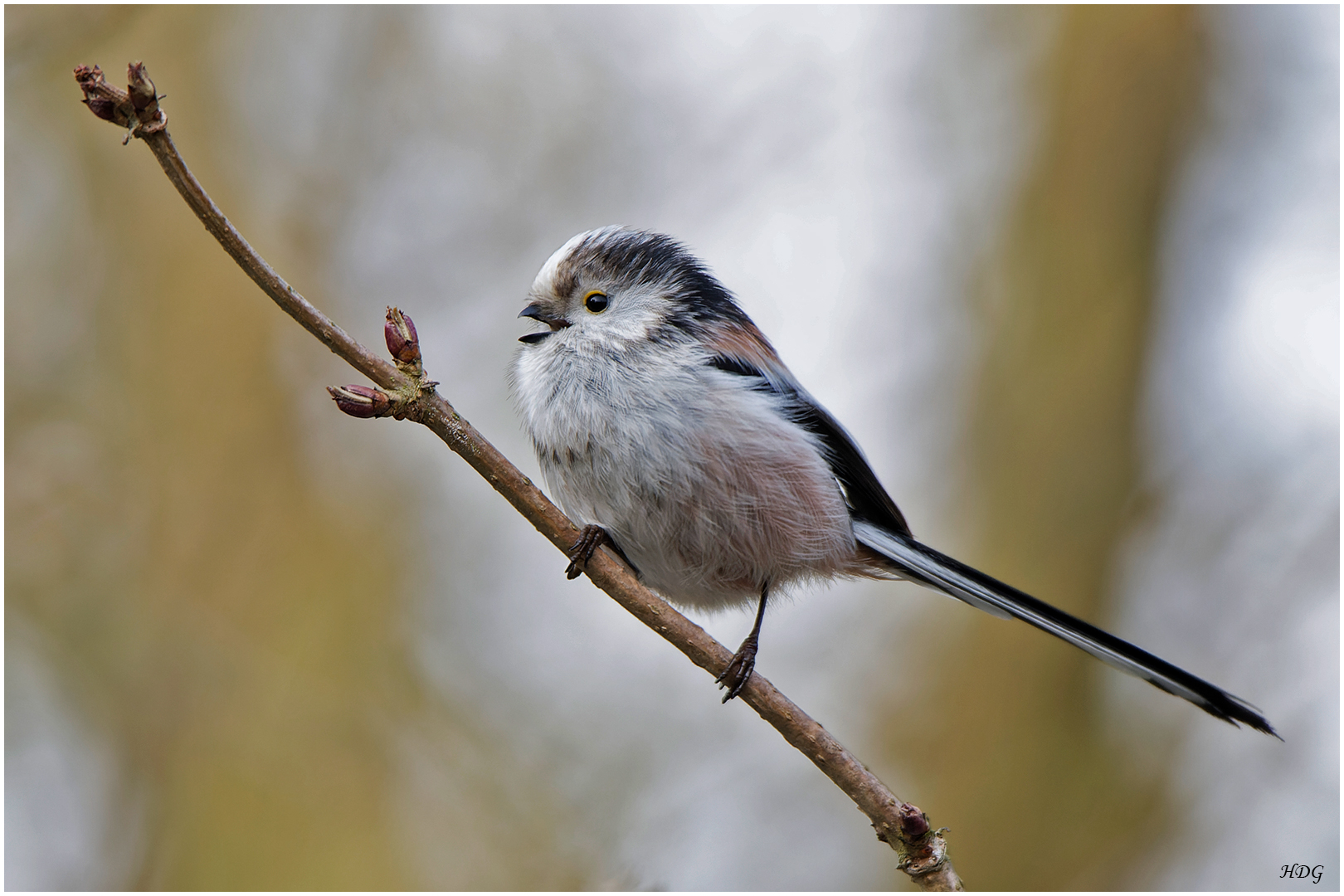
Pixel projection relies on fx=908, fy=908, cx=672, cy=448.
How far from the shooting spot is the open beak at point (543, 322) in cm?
281

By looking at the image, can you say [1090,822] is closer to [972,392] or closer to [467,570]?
[972,392]

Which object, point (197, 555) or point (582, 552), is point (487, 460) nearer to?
point (582, 552)

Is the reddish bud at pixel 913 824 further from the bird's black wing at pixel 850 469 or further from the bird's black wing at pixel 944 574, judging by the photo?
the bird's black wing at pixel 850 469

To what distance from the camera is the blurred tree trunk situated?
425cm

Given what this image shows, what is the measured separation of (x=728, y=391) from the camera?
2729 millimetres

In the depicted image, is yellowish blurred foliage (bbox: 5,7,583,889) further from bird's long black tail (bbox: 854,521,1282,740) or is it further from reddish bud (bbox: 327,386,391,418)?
reddish bud (bbox: 327,386,391,418)

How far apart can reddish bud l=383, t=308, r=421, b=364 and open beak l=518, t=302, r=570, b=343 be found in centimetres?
94

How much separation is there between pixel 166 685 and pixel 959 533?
4092 mm

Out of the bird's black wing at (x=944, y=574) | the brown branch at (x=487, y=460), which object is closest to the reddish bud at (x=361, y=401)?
the brown branch at (x=487, y=460)

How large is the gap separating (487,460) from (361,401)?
0.98ft

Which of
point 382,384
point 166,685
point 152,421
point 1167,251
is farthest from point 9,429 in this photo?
point 1167,251

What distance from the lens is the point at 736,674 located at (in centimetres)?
233

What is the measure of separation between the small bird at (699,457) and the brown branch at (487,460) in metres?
0.15

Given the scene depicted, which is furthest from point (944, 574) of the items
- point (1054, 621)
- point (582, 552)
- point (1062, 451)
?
point (1062, 451)
